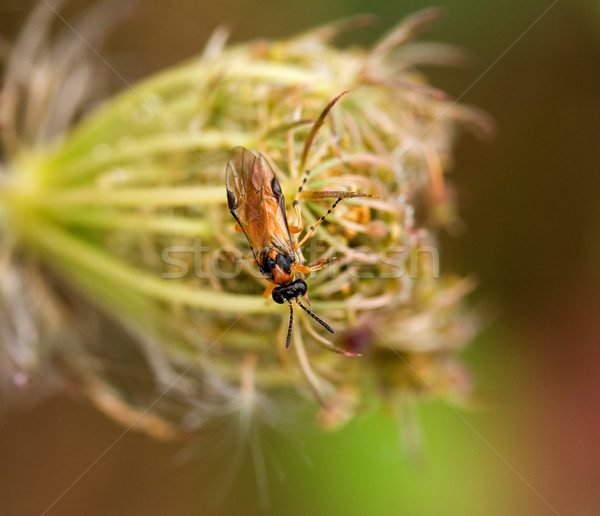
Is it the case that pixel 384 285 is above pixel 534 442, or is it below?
below

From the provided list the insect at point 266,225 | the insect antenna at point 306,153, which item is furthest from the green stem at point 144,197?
the insect antenna at point 306,153

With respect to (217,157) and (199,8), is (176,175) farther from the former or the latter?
(199,8)

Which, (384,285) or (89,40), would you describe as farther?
(89,40)

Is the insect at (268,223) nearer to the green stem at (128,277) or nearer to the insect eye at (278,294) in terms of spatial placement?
the insect eye at (278,294)

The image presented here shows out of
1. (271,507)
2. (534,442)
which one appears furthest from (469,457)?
(271,507)

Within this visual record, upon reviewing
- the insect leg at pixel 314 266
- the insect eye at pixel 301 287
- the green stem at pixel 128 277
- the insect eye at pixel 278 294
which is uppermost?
the insect leg at pixel 314 266
